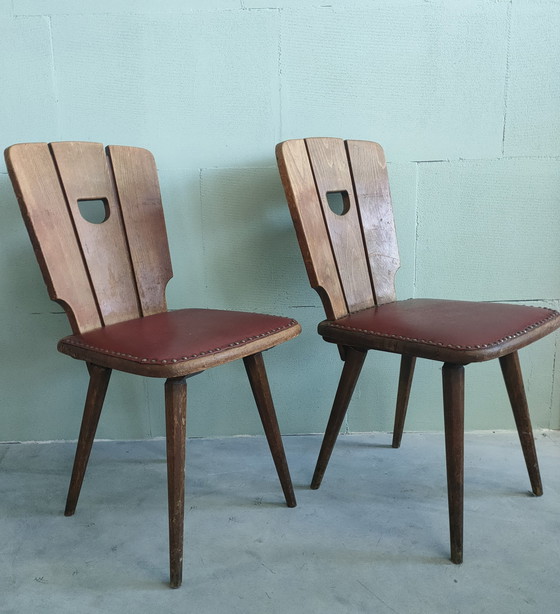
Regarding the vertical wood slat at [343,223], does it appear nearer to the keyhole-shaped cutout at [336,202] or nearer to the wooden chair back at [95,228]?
the keyhole-shaped cutout at [336,202]

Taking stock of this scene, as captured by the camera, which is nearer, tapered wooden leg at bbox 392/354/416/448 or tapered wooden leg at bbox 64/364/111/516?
tapered wooden leg at bbox 64/364/111/516

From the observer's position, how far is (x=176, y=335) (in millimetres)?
1305

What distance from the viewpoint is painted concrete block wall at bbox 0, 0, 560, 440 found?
170cm

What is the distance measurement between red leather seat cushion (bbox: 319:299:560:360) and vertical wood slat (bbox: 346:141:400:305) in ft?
0.42

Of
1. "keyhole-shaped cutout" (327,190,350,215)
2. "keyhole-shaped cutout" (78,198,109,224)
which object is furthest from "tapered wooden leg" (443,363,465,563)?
"keyhole-shaped cutout" (78,198,109,224)

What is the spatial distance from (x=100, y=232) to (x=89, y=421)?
504 millimetres

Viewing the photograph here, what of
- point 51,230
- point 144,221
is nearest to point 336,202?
point 144,221

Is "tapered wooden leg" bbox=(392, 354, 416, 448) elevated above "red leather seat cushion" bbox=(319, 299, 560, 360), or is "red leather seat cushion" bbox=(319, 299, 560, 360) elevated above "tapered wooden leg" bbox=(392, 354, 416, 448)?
"red leather seat cushion" bbox=(319, 299, 560, 360)

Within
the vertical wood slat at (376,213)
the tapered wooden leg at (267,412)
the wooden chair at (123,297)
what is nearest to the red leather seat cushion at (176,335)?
the wooden chair at (123,297)

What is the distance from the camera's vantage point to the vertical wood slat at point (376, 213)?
5.42 feet

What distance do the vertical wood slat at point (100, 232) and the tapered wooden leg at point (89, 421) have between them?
143 mm

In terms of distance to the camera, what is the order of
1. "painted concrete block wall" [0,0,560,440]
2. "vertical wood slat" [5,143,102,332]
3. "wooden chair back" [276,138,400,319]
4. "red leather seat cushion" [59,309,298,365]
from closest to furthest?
"red leather seat cushion" [59,309,298,365] → "vertical wood slat" [5,143,102,332] → "wooden chair back" [276,138,400,319] → "painted concrete block wall" [0,0,560,440]

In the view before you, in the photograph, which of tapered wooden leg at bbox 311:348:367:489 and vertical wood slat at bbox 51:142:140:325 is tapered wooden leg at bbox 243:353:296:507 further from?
vertical wood slat at bbox 51:142:140:325

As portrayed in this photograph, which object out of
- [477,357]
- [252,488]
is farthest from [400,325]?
[252,488]
